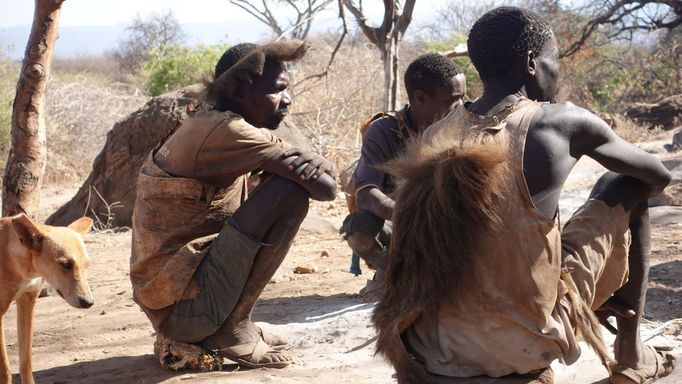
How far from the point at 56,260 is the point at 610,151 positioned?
2.29 m

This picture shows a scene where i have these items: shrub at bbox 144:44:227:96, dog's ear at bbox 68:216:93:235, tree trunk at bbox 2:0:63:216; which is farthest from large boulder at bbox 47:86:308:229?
shrub at bbox 144:44:227:96

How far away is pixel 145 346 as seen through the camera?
13.8 feet

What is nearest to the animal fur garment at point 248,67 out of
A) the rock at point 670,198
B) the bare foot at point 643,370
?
the bare foot at point 643,370

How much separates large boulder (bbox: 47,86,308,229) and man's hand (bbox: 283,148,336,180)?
206 inches

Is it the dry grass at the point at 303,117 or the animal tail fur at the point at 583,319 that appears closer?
the animal tail fur at the point at 583,319

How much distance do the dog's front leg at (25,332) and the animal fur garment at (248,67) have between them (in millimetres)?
1196

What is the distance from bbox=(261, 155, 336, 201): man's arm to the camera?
3561 mm

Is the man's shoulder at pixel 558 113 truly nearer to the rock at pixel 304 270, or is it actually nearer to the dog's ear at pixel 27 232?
the dog's ear at pixel 27 232

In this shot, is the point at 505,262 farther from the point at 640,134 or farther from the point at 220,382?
the point at 640,134

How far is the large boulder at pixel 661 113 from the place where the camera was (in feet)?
50.7

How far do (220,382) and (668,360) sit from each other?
1.74m

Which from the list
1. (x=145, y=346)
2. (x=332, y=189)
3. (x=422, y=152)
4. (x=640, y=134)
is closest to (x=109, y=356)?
(x=145, y=346)

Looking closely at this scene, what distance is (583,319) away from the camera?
2660mm

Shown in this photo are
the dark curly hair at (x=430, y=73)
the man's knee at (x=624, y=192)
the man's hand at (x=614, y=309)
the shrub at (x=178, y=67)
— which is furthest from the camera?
the shrub at (x=178, y=67)
